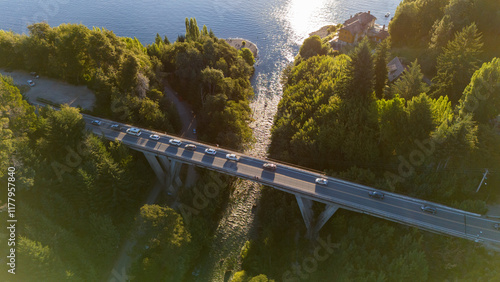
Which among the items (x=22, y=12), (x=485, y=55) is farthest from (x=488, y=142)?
A: (x=22, y=12)

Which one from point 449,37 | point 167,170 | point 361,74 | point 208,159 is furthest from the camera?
point 449,37

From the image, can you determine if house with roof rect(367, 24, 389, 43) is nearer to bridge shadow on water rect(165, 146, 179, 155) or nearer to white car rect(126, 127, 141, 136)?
bridge shadow on water rect(165, 146, 179, 155)

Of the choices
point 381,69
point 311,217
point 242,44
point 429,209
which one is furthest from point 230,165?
point 242,44

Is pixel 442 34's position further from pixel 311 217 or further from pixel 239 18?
pixel 239 18

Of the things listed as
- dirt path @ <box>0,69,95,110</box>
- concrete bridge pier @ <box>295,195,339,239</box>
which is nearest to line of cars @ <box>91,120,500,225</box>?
concrete bridge pier @ <box>295,195,339,239</box>

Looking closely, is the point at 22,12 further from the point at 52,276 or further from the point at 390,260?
the point at 390,260

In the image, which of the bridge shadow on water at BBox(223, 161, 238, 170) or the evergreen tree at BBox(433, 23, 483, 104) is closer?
the bridge shadow on water at BBox(223, 161, 238, 170)
